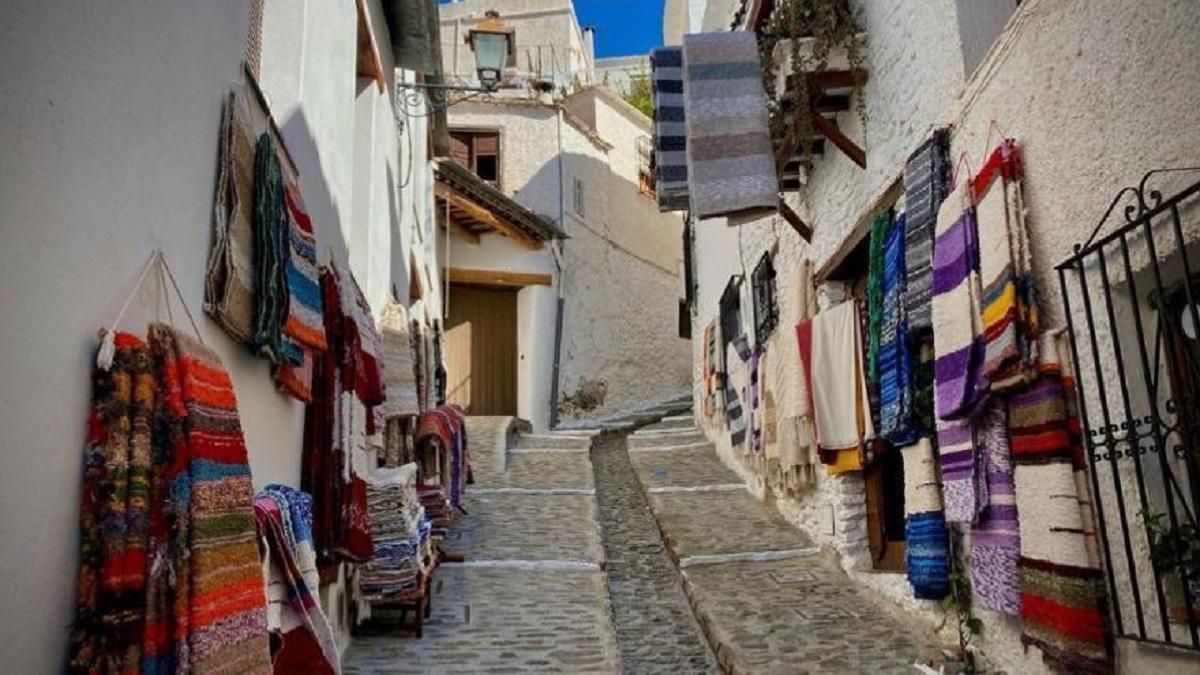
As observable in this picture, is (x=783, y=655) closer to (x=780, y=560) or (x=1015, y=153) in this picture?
(x=780, y=560)

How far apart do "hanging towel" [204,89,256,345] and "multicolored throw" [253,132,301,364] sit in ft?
0.10

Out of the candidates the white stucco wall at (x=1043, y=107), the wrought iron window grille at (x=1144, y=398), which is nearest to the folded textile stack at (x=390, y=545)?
the white stucco wall at (x=1043, y=107)

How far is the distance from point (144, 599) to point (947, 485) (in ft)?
12.3

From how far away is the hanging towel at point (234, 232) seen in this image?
3.14m

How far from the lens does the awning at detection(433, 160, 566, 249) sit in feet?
49.0

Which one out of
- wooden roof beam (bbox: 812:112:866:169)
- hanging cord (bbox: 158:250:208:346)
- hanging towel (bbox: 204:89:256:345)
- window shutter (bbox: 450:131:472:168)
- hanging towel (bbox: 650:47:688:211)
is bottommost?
hanging cord (bbox: 158:250:208:346)

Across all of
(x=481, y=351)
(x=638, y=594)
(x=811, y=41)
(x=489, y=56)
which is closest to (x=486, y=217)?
(x=481, y=351)

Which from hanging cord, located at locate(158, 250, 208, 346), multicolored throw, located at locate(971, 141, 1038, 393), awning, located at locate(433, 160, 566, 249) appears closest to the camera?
hanging cord, located at locate(158, 250, 208, 346)

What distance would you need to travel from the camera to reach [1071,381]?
12.0 ft

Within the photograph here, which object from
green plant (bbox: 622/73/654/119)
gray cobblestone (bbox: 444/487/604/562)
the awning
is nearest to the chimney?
green plant (bbox: 622/73/654/119)

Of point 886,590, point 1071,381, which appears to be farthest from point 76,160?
point 886,590

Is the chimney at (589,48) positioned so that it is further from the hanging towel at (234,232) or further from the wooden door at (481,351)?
the hanging towel at (234,232)

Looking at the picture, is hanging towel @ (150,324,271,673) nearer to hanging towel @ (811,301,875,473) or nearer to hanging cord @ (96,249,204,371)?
hanging cord @ (96,249,204,371)

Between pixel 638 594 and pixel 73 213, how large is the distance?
19.3ft
